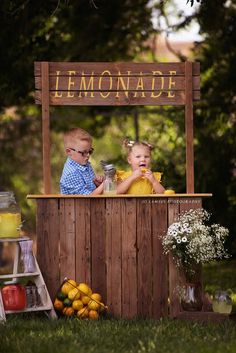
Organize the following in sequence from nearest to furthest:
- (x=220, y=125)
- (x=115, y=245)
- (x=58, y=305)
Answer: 1. (x=58, y=305)
2. (x=115, y=245)
3. (x=220, y=125)

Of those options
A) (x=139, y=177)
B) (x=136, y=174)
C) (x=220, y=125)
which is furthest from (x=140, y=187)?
(x=220, y=125)

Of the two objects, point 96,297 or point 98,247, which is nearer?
point 96,297

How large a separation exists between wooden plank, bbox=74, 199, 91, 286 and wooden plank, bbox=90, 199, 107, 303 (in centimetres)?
4

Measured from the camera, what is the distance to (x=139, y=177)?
9.14 m

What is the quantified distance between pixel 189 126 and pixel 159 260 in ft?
4.16

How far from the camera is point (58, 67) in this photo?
9.33 metres

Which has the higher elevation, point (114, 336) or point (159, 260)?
point (159, 260)

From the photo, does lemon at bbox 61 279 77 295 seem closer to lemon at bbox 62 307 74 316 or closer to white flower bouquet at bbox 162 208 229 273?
lemon at bbox 62 307 74 316

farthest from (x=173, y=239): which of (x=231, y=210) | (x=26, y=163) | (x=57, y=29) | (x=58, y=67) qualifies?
(x=26, y=163)

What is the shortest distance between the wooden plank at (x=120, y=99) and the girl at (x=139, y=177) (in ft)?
1.34

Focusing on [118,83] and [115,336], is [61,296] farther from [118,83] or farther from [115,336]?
[118,83]

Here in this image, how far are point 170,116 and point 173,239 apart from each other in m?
8.85

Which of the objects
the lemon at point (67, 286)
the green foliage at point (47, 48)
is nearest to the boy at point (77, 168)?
the lemon at point (67, 286)

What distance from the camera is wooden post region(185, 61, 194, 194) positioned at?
30.2 feet
